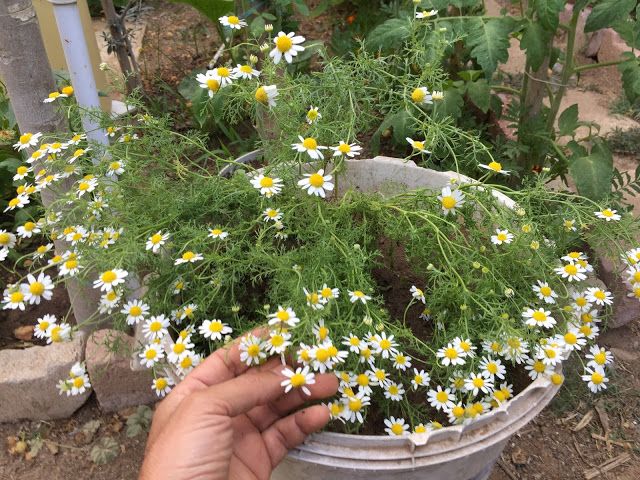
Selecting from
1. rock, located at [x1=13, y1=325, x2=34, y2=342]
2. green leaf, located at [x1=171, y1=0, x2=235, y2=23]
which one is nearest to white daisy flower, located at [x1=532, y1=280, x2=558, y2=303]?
rock, located at [x1=13, y1=325, x2=34, y2=342]

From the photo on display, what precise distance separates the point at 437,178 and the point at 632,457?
1105mm

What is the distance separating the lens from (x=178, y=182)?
1501 millimetres

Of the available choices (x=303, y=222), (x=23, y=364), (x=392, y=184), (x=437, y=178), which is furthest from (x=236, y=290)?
(x=23, y=364)

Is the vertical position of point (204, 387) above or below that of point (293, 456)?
above

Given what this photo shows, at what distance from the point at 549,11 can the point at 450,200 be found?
76 cm

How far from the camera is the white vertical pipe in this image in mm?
1377

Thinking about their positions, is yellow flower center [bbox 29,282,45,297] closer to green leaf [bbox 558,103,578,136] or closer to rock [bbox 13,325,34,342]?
rock [bbox 13,325,34,342]

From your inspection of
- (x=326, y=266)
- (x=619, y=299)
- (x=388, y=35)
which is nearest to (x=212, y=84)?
(x=326, y=266)

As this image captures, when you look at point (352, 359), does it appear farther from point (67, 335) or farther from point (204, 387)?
point (67, 335)

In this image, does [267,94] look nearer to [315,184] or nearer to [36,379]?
[315,184]

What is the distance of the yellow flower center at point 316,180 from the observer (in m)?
1.24

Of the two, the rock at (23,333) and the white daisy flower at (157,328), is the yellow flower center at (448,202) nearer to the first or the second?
the white daisy flower at (157,328)

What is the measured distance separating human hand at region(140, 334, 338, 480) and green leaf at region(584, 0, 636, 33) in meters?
1.31

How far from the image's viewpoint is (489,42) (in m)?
1.75
